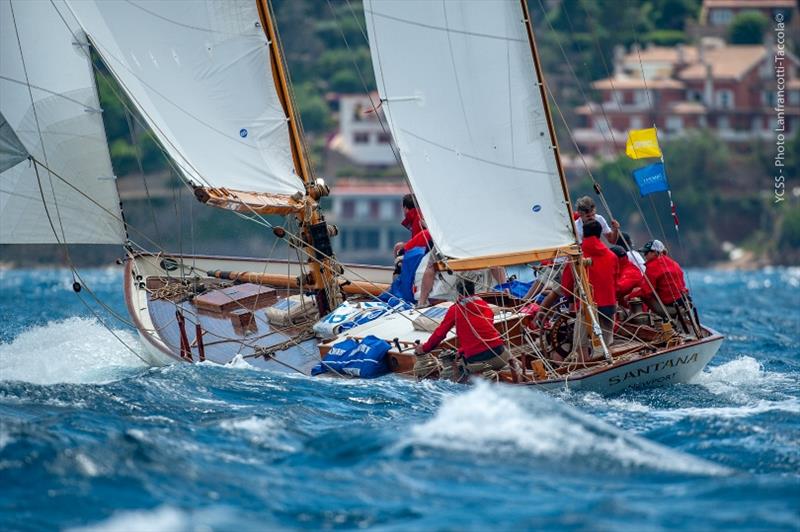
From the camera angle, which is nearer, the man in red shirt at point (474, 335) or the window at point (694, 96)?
the man in red shirt at point (474, 335)

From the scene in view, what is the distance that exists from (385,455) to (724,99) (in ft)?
237

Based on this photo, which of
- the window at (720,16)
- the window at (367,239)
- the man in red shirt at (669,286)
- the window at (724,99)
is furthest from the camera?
the window at (720,16)

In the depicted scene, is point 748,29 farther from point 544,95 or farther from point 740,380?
point 544,95

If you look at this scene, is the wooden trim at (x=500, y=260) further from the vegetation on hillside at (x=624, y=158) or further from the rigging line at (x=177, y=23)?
the vegetation on hillside at (x=624, y=158)

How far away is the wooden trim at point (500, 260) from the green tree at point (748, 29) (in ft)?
255

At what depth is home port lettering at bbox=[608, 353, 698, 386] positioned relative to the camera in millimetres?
14422

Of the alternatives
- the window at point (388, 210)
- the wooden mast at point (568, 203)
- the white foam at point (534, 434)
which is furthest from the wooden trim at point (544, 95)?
the window at point (388, 210)

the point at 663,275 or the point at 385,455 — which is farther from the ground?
the point at 663,275

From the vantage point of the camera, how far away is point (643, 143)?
1644 cm

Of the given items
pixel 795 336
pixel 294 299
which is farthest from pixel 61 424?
pixel 795 336

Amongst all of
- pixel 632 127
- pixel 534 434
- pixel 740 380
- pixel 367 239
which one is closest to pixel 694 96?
pixel 632 127

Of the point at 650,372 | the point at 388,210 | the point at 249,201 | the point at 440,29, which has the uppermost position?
the point at 440,29

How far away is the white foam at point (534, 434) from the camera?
36.6 ft

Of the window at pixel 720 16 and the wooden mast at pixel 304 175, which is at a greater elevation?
the window at pixel 720 16
